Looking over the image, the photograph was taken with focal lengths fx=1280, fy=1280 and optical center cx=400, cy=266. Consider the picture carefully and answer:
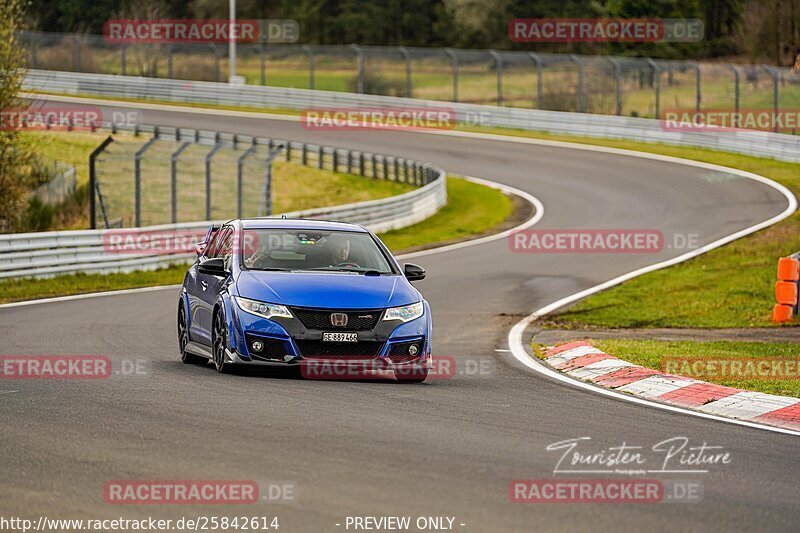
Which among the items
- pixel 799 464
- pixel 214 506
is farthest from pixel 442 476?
pixel 799 464

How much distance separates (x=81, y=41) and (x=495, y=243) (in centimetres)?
4227

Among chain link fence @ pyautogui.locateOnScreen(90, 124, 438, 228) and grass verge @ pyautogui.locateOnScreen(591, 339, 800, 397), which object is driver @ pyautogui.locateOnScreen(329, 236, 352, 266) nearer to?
grass verge @ pyautogui.locateOnScreen(591, 339, 800, 397)

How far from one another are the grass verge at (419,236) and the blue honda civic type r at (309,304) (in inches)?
360

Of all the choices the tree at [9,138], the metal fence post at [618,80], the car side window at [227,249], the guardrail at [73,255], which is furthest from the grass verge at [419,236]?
the metal fence post at [618,80]

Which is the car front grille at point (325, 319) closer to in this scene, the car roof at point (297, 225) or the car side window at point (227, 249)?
the car side window at point (227, 249)

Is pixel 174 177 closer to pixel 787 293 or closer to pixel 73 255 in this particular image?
pixel 73 255

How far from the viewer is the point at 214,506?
658 centimetres

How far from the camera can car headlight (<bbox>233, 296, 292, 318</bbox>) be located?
11047 millimetres

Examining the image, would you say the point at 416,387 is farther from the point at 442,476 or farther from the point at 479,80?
the point at 479,80

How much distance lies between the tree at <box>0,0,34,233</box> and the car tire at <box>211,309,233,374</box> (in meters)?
18.1

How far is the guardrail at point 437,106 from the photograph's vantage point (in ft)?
147

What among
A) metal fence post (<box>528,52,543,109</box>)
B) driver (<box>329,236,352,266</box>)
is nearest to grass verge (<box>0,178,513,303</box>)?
driver (<box>329,236,352,266</box>)

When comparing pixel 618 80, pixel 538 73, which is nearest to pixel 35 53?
pixel 538 73

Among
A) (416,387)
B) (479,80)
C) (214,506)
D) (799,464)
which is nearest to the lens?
(214,506)
